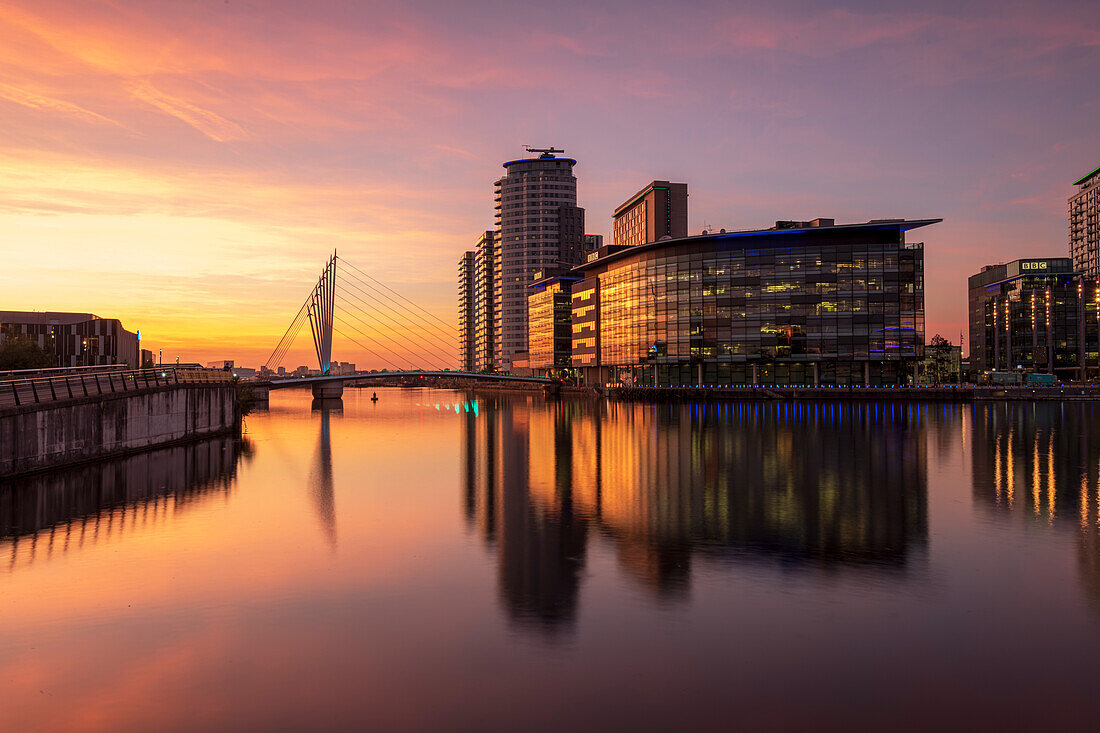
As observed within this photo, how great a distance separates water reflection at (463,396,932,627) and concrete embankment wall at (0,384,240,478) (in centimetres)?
1823

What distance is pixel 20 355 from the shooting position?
74.4 meters

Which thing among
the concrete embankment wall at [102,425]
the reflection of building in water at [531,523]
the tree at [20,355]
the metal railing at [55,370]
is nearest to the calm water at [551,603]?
the reflection of building in water at [531,523]

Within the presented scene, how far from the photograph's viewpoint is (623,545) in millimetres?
19734

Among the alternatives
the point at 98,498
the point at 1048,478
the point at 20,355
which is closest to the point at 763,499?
the point at 1048,478

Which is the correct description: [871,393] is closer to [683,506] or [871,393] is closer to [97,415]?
[683,506]

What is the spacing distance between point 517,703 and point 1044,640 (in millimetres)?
9084

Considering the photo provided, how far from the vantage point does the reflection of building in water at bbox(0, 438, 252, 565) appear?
68.2 ft

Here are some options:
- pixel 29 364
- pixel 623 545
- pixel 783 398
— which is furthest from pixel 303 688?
pixel 783 398

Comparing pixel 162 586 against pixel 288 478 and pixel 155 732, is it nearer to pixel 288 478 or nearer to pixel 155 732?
pixel 155 732

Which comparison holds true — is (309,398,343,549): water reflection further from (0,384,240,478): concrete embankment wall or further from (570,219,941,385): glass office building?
(570,219,941,385): glass office building

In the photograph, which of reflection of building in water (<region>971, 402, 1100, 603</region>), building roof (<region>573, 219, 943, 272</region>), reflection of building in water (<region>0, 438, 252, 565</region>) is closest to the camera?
reflection of building in water (<region>0, 438, 252, 565</region>)

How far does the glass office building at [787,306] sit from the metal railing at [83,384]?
375ft

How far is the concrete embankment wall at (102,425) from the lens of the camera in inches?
1204

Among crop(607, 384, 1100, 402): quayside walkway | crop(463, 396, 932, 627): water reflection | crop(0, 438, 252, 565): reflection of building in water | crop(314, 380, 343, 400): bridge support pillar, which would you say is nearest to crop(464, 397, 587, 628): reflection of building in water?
crop(463, 396, 932, 627): water reflection
